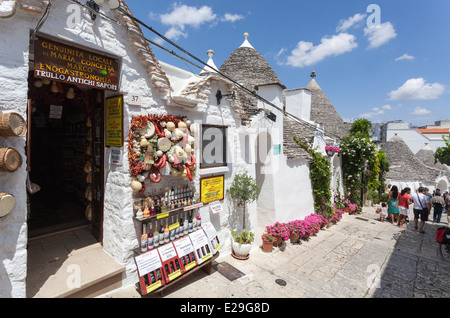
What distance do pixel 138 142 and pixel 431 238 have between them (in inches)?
425

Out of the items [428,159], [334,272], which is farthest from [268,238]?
[428,159]

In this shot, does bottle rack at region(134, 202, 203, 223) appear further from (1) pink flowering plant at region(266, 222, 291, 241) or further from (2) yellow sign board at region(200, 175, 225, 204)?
(1) pink flowering plant at region(266, 222, 291, 241)

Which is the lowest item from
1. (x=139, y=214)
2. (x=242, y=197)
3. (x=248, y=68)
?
(x=242, y=197)

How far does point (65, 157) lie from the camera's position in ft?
20.5

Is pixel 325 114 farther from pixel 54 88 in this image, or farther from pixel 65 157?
pixel 54 88

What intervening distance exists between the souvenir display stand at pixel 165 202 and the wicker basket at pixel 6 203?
1477 mm

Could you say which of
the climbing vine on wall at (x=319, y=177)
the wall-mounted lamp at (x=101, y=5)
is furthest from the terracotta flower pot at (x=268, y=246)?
the wall-mounted lamp at (x=101, y=5)

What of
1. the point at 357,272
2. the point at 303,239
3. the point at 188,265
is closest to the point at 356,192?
the point at 303,239

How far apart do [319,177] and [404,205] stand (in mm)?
4074

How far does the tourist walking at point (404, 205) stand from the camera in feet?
30.0

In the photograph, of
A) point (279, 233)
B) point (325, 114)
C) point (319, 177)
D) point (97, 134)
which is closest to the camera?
point (97, 134)

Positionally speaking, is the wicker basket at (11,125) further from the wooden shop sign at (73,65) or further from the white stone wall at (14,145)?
the wooden shop sign at (73,65)

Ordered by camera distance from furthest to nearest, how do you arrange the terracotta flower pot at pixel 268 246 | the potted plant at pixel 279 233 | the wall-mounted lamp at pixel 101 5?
the potted plant at pixel 279 233 → the terracotta flower pot at pixel 268 246 → the wall-mounted lamp at pixel 101 5

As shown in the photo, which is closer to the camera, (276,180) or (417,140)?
(276,180)
